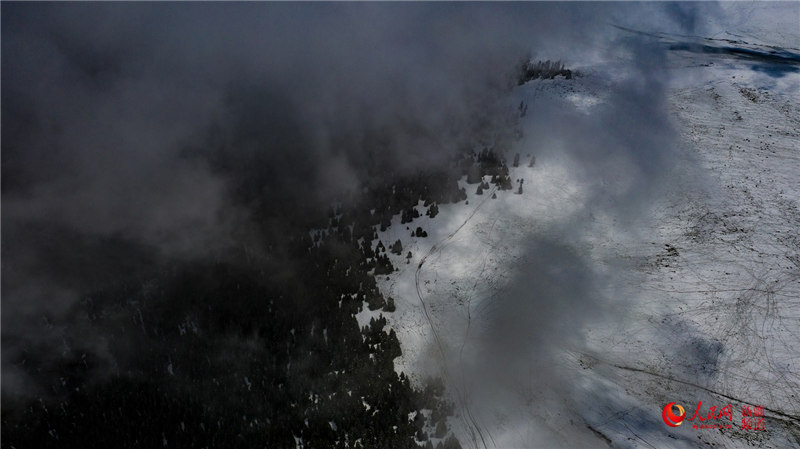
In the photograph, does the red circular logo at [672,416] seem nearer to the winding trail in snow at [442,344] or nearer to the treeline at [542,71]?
the winding trail in snow at [442,344]

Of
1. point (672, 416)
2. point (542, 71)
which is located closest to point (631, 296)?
point (672, 416)

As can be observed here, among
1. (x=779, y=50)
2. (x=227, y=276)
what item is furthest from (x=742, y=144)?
(x=227, y=276)

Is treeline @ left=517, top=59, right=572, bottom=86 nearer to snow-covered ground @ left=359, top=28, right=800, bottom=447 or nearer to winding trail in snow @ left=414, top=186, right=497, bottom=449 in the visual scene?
snow-covered ground @ left=359, top=28, right=800, bottom=447

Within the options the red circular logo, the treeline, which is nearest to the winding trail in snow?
the red circular logo

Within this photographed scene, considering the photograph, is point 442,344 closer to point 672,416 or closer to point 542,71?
point 672,416

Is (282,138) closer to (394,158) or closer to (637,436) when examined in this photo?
(394,158)

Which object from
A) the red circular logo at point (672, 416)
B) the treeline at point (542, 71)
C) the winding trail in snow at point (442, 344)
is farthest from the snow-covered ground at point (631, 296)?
the treeline at point (542, 71)
